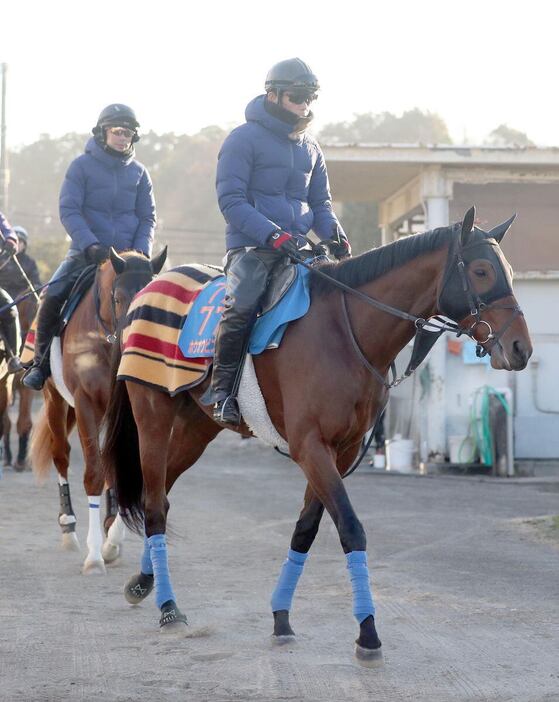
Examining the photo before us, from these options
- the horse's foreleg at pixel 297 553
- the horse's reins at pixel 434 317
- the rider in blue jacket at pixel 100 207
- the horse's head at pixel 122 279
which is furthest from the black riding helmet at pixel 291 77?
the rider in blue jacket at pixel 100 207

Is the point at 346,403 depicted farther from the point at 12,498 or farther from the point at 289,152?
the point at 12,498

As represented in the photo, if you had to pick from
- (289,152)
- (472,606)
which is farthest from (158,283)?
(472,606)

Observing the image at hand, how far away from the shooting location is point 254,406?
22.4 feet

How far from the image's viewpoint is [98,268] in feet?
31.3

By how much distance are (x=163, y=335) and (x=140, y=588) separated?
1.56 metres

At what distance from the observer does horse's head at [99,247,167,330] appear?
880 centimetres

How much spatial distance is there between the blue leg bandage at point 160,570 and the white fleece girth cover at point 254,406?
0.95 m

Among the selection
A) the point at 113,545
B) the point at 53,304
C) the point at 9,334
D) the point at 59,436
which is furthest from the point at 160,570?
the point at 9,334

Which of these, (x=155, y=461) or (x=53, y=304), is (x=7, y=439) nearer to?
(x=53, y=304)

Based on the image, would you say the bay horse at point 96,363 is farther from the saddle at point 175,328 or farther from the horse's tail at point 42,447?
the saddle at point 175,328

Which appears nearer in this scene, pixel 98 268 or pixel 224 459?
pixel 98 268

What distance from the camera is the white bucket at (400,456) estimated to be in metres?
17.2

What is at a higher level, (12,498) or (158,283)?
(158,283)

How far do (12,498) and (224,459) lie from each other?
243 inches
